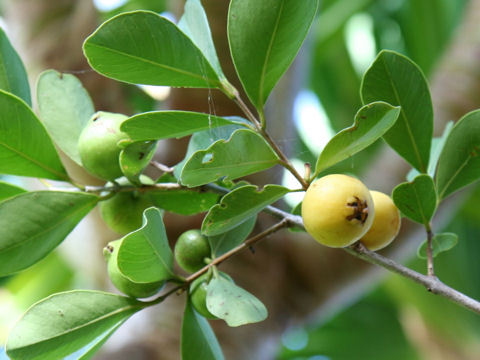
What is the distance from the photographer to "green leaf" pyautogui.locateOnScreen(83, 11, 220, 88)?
394 millimetres

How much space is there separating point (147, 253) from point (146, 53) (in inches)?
6.1

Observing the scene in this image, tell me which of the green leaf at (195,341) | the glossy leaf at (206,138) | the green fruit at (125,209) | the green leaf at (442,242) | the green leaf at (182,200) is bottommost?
the green leaf at (442,242)

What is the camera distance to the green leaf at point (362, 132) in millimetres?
382

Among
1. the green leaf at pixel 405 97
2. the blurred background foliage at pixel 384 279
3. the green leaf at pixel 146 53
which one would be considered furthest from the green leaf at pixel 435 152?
the blurred background foliage at pixel 384 279

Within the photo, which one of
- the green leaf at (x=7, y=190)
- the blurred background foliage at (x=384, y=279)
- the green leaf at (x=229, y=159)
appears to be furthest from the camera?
the blurred background foliage at (x=384, y=279)

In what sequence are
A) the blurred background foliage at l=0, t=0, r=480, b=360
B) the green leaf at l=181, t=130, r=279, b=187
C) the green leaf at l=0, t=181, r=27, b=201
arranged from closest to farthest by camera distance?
the green leaf at l=181, t=130, r=279, b=187 → the green leaf at l=0, t=181, r=27, b=201 → the blurred background foliage at l=0, t=0, r=480, b=360

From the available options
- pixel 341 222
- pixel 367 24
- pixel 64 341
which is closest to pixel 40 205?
pixel 64 341

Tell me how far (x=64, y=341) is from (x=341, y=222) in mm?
243

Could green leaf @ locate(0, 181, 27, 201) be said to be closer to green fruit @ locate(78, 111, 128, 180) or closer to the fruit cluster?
green fruit @ locate(78, 111, 128, 180)

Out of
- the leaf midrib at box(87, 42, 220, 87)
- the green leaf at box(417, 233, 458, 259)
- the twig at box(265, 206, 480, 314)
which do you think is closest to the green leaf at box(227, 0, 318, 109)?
the leaf midrib at box(87, 42, 220, 87)

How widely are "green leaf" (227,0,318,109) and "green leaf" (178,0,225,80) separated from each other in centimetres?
3

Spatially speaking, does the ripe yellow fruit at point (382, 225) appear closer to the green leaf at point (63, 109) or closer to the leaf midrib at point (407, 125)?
the leaf midrib at point (407, 125)

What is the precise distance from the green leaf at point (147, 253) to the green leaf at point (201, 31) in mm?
139

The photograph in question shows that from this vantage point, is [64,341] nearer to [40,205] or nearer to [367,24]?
[40,205]
